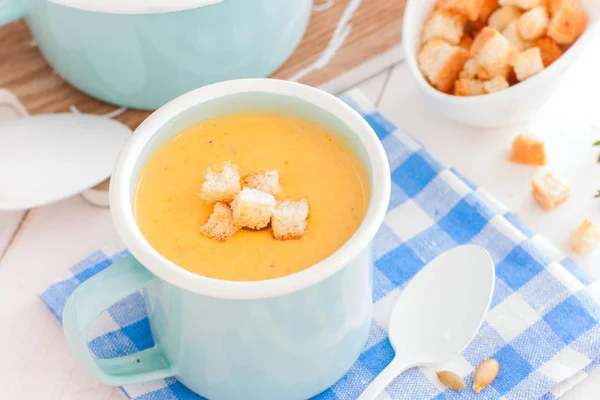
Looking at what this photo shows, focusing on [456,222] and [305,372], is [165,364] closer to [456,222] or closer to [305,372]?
[305,372]

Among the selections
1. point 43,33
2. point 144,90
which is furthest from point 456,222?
point 43,33

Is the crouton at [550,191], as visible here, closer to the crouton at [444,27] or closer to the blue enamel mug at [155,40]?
the crouton at [444,27]

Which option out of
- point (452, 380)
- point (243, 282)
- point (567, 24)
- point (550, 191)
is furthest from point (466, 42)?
point (243, 282)

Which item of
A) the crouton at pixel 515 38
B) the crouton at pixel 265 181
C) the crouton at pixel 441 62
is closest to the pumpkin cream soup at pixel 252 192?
the crouton at pixel 265 181

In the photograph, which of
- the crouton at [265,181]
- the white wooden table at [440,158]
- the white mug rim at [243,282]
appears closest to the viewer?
the white mug rim at [243,282]

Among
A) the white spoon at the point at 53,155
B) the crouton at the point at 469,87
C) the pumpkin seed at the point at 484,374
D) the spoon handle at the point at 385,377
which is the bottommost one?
the pumpkin seed at the point at 484,374

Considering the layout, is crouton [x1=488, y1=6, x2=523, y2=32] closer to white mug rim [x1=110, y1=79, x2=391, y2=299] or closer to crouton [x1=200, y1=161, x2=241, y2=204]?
white mug rim [x1=110, y1=79, x2=391, y2=299]
